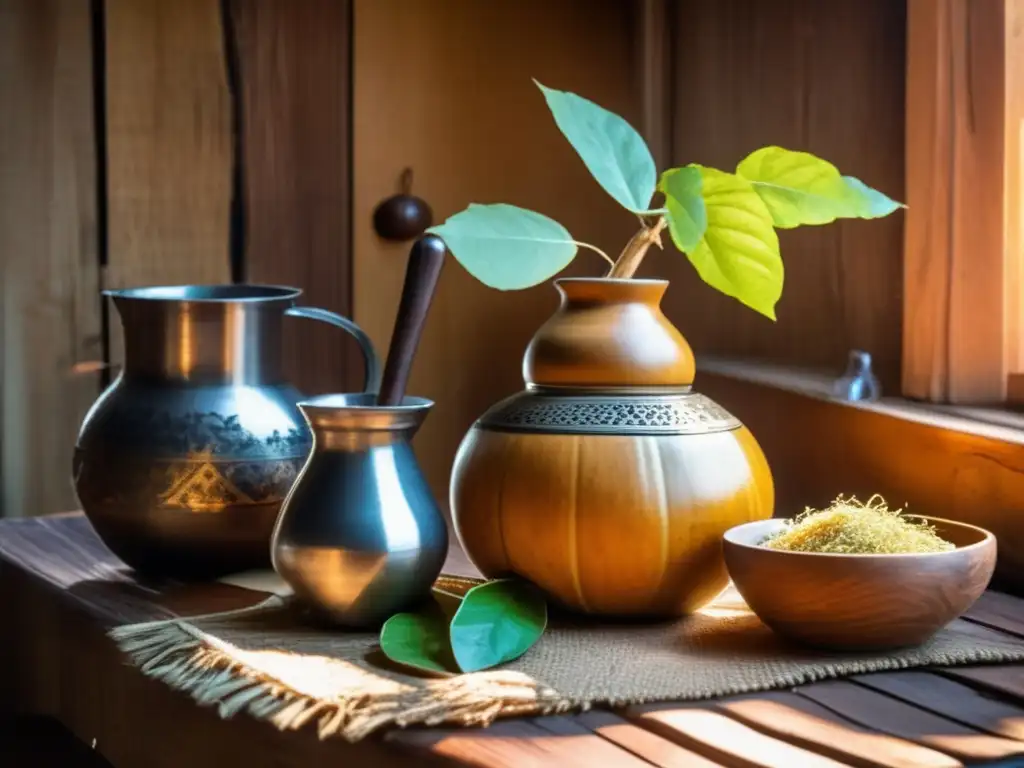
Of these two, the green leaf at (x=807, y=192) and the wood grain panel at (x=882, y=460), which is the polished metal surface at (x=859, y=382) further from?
the green leaf at (x=807, y=192)

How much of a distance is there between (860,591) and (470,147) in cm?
90

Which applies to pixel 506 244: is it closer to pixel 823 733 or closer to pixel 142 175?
pixel 823 733

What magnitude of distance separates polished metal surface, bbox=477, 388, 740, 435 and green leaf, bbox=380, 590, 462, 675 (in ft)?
0.42

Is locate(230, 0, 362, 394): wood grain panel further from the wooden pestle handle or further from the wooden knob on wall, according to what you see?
the wooden pestle handle

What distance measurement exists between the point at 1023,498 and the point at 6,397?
91cm

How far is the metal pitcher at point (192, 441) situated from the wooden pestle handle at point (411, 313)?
14cm

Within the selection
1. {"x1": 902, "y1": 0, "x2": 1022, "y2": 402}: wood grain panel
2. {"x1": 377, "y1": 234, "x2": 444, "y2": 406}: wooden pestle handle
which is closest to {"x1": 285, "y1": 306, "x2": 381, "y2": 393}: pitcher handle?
{"x1": 377, "y1": 234, "x2": 444, "y2": 406}: wooden pestle handle

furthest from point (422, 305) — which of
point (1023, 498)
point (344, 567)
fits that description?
point (1023, 498)

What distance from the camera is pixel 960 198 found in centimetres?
105

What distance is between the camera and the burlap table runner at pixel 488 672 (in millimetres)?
660

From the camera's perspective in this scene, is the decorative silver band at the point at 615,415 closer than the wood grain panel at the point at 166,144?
Yes

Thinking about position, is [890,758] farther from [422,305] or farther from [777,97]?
[777,97]

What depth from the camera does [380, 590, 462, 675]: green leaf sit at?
723 millimetres

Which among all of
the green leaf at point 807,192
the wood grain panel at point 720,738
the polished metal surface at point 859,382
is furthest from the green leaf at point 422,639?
the polished metal surface at point 859,382
